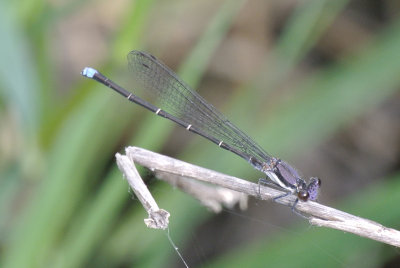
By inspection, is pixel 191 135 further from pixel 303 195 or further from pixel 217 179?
pixel 217 179

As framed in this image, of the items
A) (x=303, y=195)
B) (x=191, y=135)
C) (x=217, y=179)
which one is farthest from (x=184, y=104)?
(x=191, y=135)

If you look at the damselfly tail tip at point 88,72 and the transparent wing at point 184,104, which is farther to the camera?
the transparent wing at point 184,104

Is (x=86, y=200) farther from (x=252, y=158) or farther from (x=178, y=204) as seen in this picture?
(x=252, y=158)

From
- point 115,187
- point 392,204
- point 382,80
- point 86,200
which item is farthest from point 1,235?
point 382,80

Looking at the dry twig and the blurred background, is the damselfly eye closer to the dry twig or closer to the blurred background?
the dry twig

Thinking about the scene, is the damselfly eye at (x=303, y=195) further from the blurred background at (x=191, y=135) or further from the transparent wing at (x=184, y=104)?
the transparent wing at (x=184, y=104)

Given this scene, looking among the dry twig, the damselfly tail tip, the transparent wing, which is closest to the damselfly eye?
the dry twig

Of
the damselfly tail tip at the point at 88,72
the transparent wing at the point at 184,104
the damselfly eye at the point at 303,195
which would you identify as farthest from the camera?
the transparent wing at the point at 184,104

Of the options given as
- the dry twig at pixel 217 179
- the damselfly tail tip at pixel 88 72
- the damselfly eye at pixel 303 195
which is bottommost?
the dry twig at pixel 217 179

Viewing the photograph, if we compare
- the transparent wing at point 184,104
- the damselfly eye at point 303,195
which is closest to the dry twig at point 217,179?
the damselfly eye at point 303,195
